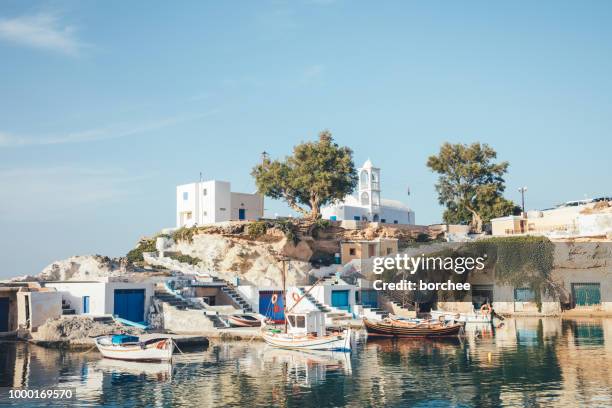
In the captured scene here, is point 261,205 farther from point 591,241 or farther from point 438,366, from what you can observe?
point 438,366

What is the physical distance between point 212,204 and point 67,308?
1125 inches

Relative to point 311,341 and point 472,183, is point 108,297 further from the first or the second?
point 472,183

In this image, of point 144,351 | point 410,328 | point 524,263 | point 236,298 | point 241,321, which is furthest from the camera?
point 524,263

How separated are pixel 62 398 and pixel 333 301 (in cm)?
3394

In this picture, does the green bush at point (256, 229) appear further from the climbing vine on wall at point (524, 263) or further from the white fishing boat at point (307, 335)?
the white fishing boat at point (307, 335)

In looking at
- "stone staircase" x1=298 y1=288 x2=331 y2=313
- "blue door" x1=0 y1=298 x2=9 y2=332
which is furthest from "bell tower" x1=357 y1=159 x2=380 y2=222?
"blue door" x1=0 y1=298 x2=9 y2=332

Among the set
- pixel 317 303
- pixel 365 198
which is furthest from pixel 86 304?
pixel 365 198

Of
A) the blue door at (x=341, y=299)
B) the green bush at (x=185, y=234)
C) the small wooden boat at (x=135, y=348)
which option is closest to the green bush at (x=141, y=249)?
the green bush at (x=185, y=234)

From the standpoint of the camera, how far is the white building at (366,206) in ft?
285

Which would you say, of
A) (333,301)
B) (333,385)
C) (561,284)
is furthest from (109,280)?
(561,284)

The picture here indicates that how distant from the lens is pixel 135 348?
34.0 m

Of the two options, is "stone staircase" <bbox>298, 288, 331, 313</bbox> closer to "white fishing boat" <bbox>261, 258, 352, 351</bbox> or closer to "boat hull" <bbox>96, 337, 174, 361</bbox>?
"white fishing boat" <bbox>261, 258, 352, 351</bbox>

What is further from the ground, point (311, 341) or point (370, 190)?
point (370, 190)

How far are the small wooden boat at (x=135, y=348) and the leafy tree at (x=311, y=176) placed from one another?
4070cm
